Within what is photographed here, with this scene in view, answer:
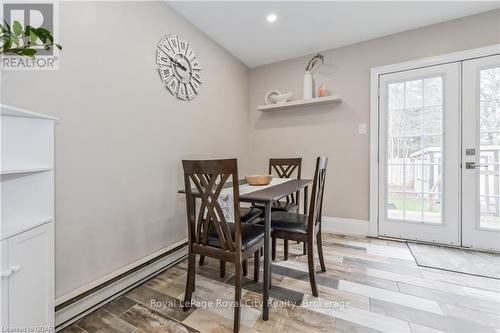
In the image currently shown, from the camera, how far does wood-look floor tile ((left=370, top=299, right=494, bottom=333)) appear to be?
1290mm

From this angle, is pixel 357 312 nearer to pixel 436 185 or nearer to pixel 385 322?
pixel 385 322

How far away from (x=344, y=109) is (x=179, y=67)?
6.81 ft

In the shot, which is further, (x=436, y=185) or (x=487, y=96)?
(x=436, y=185)

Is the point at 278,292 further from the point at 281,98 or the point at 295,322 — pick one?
the point at 281,98

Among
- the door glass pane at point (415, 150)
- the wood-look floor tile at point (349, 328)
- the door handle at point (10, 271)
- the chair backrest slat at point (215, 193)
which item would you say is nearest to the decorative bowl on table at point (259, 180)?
the chair backrest slat at point (215, 193)

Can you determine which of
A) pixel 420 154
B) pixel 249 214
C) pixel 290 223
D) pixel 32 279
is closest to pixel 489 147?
pixel 420 154

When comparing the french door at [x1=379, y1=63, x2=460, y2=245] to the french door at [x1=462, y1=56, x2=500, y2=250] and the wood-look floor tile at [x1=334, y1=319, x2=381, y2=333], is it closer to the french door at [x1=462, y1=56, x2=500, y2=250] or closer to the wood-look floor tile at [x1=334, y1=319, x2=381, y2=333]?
the french door at [x1=462, y1=56, x2=500, y2=250]

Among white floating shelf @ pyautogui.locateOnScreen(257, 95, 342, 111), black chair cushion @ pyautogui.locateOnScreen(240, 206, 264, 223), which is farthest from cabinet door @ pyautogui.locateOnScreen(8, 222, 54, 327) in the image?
white floating shelf @ pyautogui.locateOnScreen(257, 95, 342, 111)

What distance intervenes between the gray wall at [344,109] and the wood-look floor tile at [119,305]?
93.7 inches

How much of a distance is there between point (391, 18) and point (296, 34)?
0.99 metres

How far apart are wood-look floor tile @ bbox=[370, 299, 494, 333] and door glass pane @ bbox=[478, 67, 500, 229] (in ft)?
5.02

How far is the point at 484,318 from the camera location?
1.37 meters

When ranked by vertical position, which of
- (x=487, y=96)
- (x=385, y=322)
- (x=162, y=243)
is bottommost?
(x=385, y=322)

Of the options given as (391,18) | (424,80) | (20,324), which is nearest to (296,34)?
(391,18)
